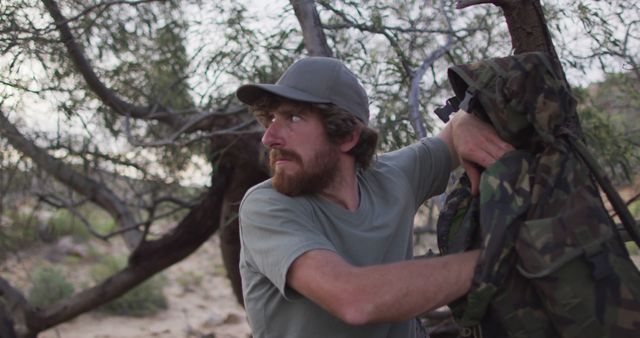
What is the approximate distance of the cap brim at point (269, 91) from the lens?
240 centimetres

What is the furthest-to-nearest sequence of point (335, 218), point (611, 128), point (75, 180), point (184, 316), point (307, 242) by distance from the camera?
point (184, 316)
point (75, 180)
point (611, 128)
point (335, 218)
point (307, 242)

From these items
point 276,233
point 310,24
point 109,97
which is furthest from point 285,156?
point 109,97

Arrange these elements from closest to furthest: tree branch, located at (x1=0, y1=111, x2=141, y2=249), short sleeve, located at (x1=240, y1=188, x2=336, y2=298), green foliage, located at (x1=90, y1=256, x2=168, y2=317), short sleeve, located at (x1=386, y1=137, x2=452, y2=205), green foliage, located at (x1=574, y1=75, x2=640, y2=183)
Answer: short sleeve, located at (x1=240, y1=188, x2=336, y2=298) < short sleeve, located at (x1=386, y1=137, x2=452, y2=205) < green foliage, located at (x1=574, y1=75, x2=640, y2=183) < tree branch, located at (x1=0, y1=111, x2=141, y2=249) < green foliage, located at (x1=90, y1=256, x2=168, y2=317)

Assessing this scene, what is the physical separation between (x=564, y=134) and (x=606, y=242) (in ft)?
0.92

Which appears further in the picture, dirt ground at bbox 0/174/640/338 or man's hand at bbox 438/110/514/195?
dirt ground at bbox 0/174/640/338

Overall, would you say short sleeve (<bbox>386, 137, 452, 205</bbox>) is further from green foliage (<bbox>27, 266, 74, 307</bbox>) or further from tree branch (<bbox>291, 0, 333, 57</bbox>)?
green foliage (<bbox>27, 266, 74, 307</bbox>)

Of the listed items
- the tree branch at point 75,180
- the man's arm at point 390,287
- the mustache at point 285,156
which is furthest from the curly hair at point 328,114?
the tree branch at point 75,180

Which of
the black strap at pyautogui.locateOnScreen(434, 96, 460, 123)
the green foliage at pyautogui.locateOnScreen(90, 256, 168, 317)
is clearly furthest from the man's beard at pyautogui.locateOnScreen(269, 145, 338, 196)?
the green foliage at pyautogui.locateOnScreen(90, 256, 168, 317)

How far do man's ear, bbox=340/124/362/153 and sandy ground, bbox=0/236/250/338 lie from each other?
708cm

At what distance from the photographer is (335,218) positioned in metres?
2.39

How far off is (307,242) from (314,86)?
1.89ft

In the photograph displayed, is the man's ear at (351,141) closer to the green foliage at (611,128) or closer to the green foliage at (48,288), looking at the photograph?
the green foliage at (611,128)

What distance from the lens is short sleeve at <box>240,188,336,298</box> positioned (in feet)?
6.95

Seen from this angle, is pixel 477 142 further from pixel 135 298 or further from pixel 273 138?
pixel 135 298
